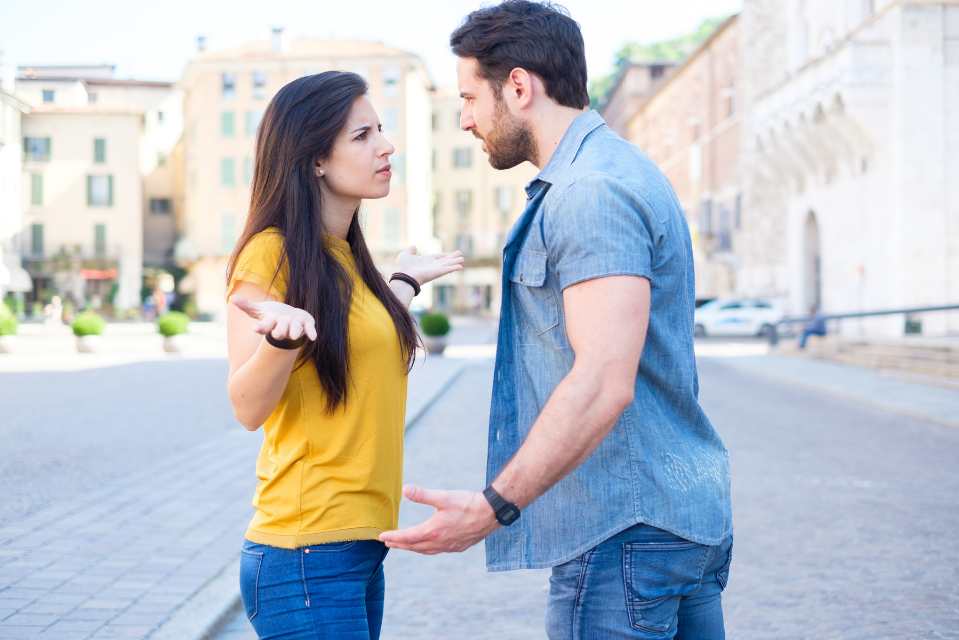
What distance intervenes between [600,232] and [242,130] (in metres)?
58.1

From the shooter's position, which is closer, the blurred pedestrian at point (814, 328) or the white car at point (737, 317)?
the blurred pedestrian at point (814, 328)

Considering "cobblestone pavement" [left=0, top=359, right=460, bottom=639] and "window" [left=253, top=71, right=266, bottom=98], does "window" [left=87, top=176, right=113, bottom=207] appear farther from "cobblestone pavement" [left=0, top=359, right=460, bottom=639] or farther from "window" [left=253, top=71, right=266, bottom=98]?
"cobblestone pavement" [left=0, top=359, right=460, bottom=639]

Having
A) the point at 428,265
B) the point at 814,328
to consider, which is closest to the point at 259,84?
the point at 814,328

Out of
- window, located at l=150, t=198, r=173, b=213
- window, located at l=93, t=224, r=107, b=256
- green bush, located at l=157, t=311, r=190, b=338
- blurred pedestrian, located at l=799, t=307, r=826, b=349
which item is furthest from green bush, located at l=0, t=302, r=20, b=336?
window, located at l=150, t=198, r=173, b=213

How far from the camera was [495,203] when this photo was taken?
63906 mm

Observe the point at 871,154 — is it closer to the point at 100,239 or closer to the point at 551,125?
the point at 551,125

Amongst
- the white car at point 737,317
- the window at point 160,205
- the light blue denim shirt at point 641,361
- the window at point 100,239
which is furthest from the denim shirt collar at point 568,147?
the window at point 160,205

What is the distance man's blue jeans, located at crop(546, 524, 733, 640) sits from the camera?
179 cm

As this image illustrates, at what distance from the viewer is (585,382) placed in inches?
64.7

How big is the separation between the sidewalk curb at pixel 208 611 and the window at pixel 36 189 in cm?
6050

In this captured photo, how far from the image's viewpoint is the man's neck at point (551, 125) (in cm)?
198

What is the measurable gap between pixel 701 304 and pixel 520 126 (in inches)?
1442

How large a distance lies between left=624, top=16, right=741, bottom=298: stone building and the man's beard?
38179mm

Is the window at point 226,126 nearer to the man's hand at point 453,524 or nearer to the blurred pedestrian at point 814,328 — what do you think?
the blurred pedestrian at point 814,328
